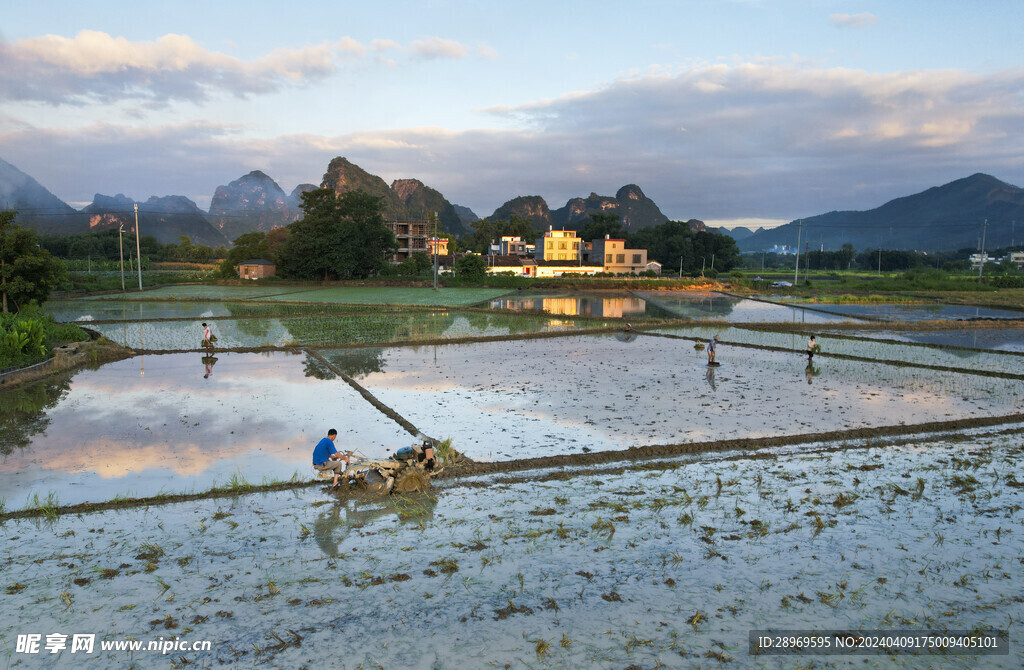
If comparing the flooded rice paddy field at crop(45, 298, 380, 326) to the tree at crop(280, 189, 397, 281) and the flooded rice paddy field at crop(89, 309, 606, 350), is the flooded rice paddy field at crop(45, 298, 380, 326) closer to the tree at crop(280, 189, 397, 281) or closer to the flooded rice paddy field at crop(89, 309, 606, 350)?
the flooded rice paddy field at crop(89, 309, 606, 350)

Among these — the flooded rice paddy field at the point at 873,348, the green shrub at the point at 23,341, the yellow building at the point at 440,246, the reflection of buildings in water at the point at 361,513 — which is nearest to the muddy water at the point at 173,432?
the reflection of buildings in water at the point at 361,513

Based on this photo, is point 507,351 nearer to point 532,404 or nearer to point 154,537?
point 532,404

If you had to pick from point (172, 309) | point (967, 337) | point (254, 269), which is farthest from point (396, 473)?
point (254, 269)

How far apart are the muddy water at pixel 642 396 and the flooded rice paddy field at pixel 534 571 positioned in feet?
7.11

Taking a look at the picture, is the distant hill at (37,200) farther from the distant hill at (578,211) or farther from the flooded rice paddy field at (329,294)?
the distant hill at (578,211)

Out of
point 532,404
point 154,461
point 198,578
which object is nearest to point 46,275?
point 154,461

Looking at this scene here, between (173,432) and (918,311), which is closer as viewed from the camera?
(173,432)

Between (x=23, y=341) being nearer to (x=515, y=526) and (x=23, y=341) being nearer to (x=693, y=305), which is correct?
(x=515, y=526)

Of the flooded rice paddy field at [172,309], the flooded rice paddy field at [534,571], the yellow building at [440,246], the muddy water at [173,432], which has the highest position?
the yellow building at [440,246]

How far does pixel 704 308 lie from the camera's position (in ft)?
120

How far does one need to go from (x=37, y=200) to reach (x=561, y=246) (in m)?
163

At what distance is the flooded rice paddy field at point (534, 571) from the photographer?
4734 mm

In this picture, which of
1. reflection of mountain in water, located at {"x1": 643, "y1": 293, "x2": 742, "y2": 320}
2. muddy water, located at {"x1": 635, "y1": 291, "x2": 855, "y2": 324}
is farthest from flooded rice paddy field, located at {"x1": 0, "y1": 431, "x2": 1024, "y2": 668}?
reflection of mountain in water, located at {"x1": 643, "y1": 293, "x2": 742, "y2": 320}

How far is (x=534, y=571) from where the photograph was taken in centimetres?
588
